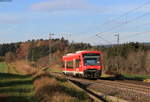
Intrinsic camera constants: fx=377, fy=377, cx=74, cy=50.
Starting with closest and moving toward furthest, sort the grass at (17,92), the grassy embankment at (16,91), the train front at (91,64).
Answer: the grass at (17,92)
the grassy embankment at (16,91)
the train front at (91,64)

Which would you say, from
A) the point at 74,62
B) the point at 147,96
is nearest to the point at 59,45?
the point at 74,62

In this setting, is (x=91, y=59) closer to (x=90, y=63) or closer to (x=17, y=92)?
(x=90, y=63)

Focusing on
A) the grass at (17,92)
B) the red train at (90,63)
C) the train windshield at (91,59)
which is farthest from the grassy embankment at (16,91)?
the train windshield at (91,59)

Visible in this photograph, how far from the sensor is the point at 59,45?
467 ft

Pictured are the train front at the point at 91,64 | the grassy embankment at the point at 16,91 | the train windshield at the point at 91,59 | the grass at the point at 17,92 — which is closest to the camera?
the grass at the point at 17,92

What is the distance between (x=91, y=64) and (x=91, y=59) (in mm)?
555

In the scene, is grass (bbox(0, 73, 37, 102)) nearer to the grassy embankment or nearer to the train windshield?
the grassy embankment

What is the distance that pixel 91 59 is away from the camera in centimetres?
3991

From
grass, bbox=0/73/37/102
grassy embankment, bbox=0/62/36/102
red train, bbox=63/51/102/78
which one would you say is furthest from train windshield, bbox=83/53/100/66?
grass, bbox=0/73/37/102

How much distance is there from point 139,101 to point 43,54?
12228cm

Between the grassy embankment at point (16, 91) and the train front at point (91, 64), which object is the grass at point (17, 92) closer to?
the grassy embankment at point (16, 91)

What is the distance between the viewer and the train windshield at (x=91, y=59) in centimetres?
3972

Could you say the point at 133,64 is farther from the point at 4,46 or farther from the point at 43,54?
the point at 4,46

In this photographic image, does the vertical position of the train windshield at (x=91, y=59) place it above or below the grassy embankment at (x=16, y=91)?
above
